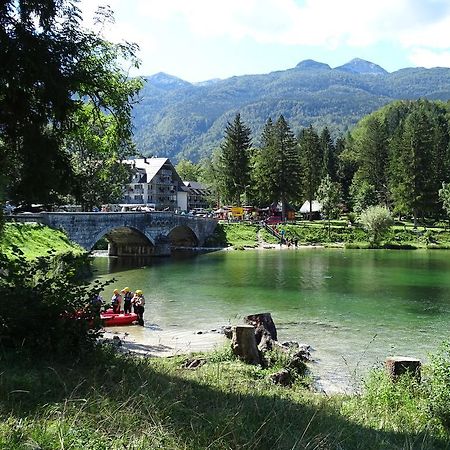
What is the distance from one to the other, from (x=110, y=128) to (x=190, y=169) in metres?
147

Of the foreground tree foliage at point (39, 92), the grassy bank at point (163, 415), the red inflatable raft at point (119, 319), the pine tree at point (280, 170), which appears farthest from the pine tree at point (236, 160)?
the grassy bank at point (163, 415)

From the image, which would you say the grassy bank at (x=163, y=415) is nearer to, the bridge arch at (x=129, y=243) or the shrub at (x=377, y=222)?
the bridge arch at (x=129, y=243)

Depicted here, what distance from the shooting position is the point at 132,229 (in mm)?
57219

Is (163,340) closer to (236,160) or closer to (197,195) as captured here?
(236,160)

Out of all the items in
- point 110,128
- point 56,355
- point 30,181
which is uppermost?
point 110,128

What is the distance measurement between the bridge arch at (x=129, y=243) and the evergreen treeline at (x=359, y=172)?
28548mm

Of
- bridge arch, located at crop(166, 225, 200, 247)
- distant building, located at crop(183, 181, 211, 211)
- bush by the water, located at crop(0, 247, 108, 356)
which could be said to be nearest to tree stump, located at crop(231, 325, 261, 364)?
bush by the water, located at crop(0, 247, 108, 356)

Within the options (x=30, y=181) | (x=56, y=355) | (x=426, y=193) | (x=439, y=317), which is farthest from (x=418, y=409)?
(x=426, y=193)

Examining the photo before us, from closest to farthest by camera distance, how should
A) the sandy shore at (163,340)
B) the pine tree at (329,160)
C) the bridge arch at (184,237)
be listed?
the sandy shore at (163,340)
the bridge arch at (184,237)
the pine tree at (329,160)

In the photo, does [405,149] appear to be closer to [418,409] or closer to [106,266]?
[106,266]

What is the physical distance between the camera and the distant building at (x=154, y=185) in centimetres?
11044

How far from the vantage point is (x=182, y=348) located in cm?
1822

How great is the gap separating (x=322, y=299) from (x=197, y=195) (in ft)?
367

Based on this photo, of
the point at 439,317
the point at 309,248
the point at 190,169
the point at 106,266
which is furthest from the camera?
the point at 190,169
